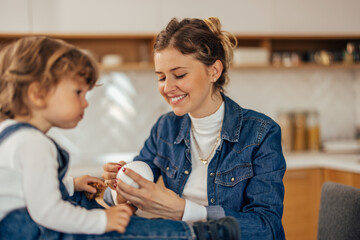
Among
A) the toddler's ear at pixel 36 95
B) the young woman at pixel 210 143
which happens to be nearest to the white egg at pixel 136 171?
the young woman at pixel 210 143

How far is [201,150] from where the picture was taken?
1.69 m

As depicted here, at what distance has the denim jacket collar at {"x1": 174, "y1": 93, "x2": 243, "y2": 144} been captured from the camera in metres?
1.58

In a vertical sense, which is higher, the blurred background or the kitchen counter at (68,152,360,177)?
the blurred background

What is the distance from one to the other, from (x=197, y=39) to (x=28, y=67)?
0.74 meters

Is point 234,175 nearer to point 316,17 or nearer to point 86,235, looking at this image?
point 86,235

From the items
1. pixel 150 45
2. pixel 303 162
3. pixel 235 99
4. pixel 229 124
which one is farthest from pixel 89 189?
pixel 235 99

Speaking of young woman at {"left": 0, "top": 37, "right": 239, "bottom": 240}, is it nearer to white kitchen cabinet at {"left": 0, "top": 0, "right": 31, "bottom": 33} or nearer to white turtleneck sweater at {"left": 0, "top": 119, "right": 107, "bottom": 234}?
white turtleneck sweater at {"left": 0, "top": 119, "right": 107, "bottom": 234}

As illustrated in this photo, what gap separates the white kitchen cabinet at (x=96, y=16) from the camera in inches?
124

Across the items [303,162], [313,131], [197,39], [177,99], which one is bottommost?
[303,162]

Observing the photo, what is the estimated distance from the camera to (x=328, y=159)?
123 inches

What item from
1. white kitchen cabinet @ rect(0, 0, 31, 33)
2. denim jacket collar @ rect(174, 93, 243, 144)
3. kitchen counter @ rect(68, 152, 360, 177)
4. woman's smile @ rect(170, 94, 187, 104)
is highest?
white kitchen cabinet @ rect(0, 0, 31, 33)

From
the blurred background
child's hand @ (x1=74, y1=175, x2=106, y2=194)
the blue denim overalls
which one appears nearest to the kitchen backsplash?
the blurred background

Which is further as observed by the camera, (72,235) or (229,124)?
(229,124)

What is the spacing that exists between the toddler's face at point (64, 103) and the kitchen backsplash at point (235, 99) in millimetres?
2397
